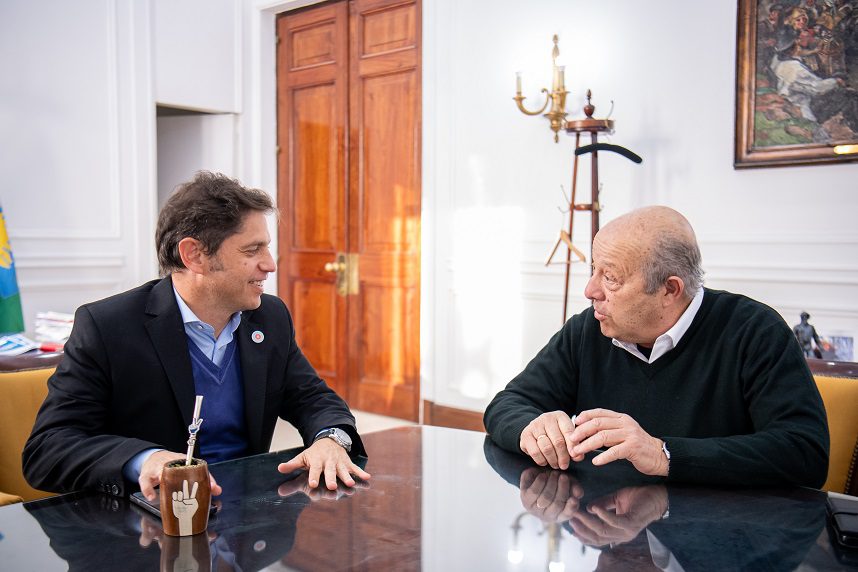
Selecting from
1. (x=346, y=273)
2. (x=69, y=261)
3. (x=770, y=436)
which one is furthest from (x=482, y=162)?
(x=770, y=436)

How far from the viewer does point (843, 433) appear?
6.06 feet

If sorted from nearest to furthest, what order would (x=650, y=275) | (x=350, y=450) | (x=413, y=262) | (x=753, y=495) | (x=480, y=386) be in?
(x=753, y=495) < (x=350, y=450) < (x=650, y=275) < (x=480, y=386) < (x=413, y=262)

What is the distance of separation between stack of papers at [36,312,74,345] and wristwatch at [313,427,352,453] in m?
3.28

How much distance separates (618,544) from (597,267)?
832mm

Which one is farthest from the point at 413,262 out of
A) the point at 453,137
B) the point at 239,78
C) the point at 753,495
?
the point at 753,495

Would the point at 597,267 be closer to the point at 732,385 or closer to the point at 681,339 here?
the point at 681,339

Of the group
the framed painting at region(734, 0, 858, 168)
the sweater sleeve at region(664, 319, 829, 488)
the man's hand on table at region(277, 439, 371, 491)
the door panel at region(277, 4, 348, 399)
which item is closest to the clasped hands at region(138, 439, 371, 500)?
the man's hand on table at region(277, 439, 371, 491)

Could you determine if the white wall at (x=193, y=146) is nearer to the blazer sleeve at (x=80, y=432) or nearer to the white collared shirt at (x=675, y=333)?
the blazer sleeve at (x=80, y=432)

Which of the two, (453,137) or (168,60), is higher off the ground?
(168,60)

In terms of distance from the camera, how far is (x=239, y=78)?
19.3ft

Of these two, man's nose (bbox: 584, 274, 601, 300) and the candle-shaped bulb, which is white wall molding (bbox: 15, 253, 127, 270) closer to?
the candle-shaped bulb

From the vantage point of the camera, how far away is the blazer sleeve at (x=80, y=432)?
1.50m

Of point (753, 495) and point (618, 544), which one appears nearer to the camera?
point (618, 544)

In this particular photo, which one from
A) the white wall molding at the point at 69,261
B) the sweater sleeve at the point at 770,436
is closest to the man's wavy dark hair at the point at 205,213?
the sweater sleeve at the point at 770,436
